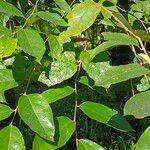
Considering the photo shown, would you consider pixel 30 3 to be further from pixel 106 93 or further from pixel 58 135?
pixel 58 135

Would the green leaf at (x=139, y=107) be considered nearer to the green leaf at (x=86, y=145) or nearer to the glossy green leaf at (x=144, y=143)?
the glossy green leaf at (x=144, y=143)

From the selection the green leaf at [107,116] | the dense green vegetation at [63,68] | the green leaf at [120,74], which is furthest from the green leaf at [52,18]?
the green leaf at [120,74]

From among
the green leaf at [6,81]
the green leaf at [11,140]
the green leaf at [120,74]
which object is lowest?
the green leaf at [11,140]

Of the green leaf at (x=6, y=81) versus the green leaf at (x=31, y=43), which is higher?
the green leaf at (x=31, y=43)

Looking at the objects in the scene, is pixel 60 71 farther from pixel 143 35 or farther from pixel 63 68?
pixel 143 35

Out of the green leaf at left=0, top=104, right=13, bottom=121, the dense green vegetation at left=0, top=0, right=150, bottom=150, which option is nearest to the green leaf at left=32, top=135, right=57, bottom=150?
the dense green vegetation at left=0, top=0, right=150, bottom=150

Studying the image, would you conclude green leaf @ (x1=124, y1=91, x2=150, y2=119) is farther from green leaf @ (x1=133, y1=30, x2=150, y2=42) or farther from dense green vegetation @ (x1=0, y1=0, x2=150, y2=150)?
green leaf @ (x1=133, y1=30, x2=150, y2=42)

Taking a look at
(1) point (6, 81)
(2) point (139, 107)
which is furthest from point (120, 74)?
(1) point (6, 81)

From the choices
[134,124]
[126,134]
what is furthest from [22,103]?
[134,124]
